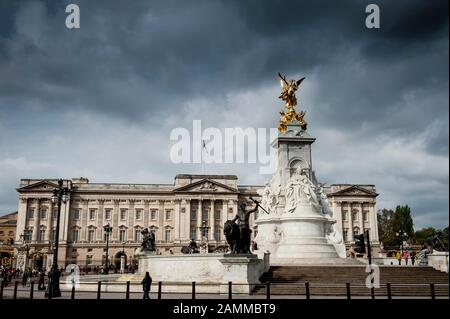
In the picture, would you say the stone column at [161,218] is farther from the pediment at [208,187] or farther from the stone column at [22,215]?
the stone column at [22,215]

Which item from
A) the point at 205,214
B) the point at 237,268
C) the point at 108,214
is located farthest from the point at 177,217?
the point at 237,268

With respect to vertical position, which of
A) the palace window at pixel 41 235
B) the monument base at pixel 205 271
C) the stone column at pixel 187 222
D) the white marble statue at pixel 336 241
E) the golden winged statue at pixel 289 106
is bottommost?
the monument base at pixel 205 271

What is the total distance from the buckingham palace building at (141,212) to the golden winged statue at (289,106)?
2048 inches

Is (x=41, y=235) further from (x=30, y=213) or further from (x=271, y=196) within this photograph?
(x=271, y=196)

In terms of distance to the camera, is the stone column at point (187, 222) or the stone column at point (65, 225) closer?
the stone column at point (65, 225)

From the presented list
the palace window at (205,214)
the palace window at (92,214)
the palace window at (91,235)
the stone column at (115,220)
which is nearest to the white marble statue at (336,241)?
the palace window at (205,214)

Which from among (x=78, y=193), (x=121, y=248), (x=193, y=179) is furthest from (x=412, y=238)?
(x=78, y=193)

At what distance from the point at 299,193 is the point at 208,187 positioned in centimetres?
5776

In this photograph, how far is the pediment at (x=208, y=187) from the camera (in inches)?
3514

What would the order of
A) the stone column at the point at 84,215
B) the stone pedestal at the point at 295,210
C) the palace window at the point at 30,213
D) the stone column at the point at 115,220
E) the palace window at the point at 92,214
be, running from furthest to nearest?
1. the palace window at the point at 92,214
2. the stone column at the point at 84,215
3. the stone column at the point at 115,220
4. the palace window at the point at 30,213
5. the stone pedestal at the point at 295,210

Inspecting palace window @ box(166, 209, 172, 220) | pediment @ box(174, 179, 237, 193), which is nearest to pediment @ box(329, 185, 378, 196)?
pediment @ box(174, 179, 237, 193)

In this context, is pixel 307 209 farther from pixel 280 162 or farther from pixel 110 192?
pixel 110 192

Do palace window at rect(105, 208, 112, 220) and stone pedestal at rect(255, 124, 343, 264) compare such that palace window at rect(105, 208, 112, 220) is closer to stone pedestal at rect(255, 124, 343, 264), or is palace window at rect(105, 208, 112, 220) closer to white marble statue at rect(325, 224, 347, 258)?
stone pedestal at rect(255, 124, 343, 264)

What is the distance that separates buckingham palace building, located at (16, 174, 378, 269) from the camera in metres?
86.3
